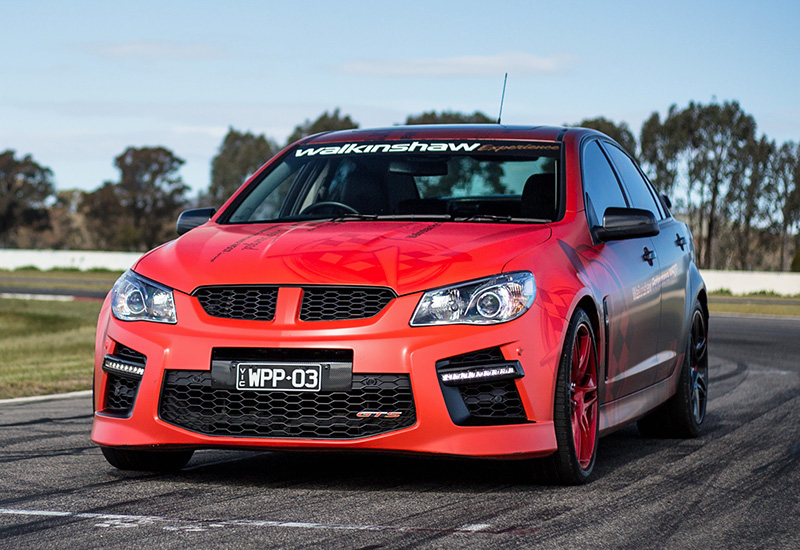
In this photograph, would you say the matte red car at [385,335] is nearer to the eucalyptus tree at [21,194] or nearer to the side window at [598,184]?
the side window at [598,184]

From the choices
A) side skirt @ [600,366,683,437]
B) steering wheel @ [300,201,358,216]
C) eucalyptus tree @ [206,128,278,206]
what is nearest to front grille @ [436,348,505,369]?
side skirt @ [600,366,683,437]

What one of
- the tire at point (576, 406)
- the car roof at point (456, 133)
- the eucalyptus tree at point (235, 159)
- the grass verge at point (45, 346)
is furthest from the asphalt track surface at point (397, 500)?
the eucalyptus tree at point (235, 159)

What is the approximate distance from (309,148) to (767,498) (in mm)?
3198

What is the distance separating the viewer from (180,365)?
4.91 metres

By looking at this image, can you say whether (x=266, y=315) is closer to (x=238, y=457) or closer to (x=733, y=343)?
(x=238, y=457)

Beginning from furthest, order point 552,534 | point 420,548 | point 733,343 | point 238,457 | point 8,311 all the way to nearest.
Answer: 1. point 8,311
2. point 733,343
3. point 238,457
4. point 552,534
5. point 420,548

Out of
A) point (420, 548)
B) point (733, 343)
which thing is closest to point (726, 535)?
point (420, 548)

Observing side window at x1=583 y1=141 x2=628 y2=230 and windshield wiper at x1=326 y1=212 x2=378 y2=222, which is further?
side window at x1=583 y1=141 x2=628 y2=230

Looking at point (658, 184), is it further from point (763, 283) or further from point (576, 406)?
point (576, 406)

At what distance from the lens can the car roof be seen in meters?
6.48

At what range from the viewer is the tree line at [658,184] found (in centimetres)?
6994

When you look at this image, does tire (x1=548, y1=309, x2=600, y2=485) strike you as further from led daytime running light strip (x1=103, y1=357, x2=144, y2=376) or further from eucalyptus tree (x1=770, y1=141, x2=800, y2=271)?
eucalyptus tree (x1=770, y1=141, x2=800, y2=271)

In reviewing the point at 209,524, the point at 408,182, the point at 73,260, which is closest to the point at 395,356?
the point at 209,524

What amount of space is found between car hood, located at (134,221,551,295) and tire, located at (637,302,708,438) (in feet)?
7.18
